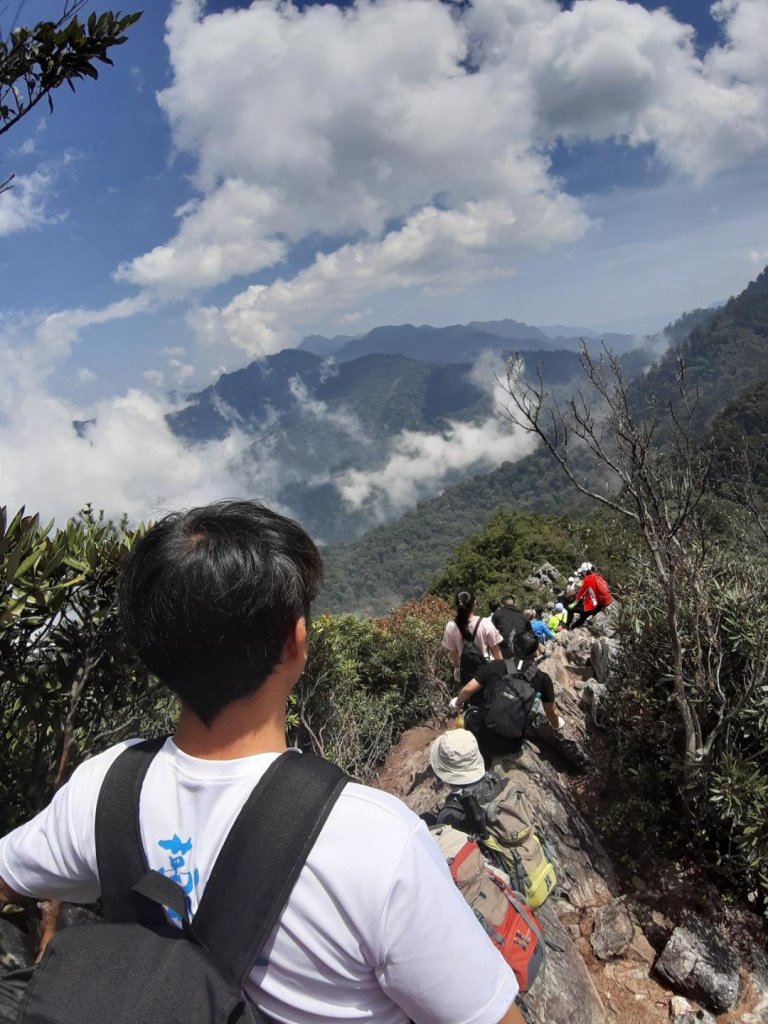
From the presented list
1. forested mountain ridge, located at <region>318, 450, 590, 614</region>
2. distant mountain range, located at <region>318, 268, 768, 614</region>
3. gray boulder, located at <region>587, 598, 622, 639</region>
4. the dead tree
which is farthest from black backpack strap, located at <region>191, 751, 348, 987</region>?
forested mountain ridge, located at <region>318, 450, 590, 614</region>

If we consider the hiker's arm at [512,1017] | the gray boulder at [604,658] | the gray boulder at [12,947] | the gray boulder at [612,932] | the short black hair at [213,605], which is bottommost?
the gray boulder at [612,932]

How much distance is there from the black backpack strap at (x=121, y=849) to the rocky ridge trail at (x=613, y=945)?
3.19 m

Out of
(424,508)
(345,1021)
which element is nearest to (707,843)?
(345,1021)

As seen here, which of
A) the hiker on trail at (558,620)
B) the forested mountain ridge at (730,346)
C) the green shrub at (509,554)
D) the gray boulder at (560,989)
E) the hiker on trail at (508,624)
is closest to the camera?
the gray boulder at (560,989)

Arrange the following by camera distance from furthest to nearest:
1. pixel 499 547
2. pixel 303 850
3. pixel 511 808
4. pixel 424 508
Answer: pixel 424 508 < pixel 499 547 < pixel 511 808 < pixel 303 850

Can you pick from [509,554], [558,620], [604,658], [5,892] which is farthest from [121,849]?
[509,554]

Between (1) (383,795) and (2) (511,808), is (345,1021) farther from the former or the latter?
(2) (511,808)

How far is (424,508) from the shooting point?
156 meters

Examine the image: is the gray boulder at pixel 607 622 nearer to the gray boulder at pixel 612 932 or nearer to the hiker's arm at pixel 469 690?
the hiker's arm at pixel 469 690

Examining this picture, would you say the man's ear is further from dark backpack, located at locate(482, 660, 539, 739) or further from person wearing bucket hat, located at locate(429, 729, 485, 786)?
dark backpack, located at locate(482, 660, 539, 739)

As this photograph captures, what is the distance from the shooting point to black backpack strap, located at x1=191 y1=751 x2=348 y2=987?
3.04 ft

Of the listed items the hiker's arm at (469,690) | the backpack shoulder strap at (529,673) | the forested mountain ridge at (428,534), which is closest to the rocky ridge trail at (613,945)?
the hiker's arm at (469,690)

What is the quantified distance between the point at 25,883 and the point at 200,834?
52cm

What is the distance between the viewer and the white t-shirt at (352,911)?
920mm
